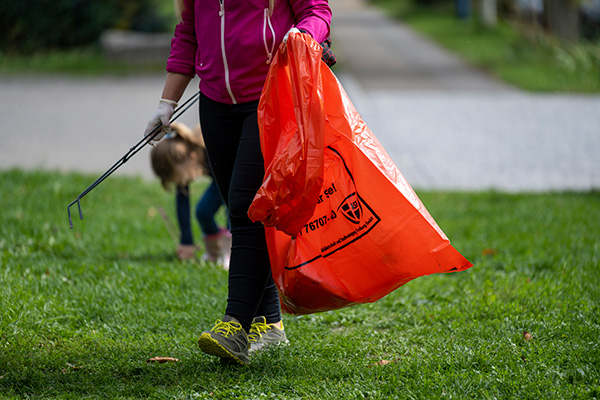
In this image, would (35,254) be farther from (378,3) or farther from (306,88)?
(378,3)

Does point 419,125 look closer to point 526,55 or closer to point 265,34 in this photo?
point 526,55

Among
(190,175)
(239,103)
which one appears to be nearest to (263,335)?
(239,103)

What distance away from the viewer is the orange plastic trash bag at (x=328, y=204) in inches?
103

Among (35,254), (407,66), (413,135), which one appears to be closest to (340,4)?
(407,66)

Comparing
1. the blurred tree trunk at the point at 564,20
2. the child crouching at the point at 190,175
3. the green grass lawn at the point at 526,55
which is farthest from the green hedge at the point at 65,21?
the child crouching at the point at 190,175

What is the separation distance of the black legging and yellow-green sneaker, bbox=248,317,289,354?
0.17m

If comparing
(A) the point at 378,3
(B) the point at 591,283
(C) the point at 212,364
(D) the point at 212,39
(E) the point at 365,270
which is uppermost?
(D) the point at 212,39

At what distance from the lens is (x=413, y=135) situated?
877cm

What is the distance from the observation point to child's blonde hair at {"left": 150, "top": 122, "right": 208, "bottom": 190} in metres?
4.39

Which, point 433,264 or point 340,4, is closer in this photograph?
point 433,264

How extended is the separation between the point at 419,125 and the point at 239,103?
6.73m

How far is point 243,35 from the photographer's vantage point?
9.13ft

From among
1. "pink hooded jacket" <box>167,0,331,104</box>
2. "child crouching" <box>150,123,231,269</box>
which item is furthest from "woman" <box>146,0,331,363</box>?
"child crouching" <box>150,123,231,269</box>

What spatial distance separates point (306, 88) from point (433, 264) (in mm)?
802
